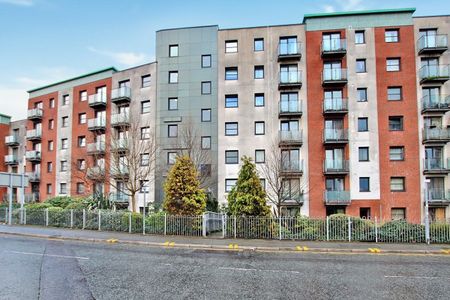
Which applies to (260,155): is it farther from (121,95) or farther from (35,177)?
(35,177)

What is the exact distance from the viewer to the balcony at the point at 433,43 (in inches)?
1078

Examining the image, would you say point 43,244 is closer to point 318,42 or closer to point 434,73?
point 318,42

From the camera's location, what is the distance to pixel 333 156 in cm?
2889

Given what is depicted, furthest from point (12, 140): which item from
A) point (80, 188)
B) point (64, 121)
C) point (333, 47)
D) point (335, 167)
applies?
point (333, 47)

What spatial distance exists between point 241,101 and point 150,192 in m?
12.0

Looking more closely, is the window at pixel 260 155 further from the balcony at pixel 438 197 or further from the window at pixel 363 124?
the balcony at pixel 438 197

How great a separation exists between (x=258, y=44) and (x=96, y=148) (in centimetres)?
1907

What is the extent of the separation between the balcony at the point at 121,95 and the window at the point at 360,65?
21.6 meters

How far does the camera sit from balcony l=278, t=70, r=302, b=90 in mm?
29094

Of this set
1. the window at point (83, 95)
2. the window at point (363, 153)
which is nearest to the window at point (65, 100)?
the window at point (83, 95)

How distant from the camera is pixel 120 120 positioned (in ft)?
109

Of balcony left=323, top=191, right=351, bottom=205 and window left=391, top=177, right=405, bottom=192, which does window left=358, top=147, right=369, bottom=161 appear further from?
balcony left=323, top=191, right=351, bottom=205

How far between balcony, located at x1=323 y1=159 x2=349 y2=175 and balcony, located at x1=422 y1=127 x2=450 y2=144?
6.49 meters

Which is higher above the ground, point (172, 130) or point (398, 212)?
point (172, 130)
